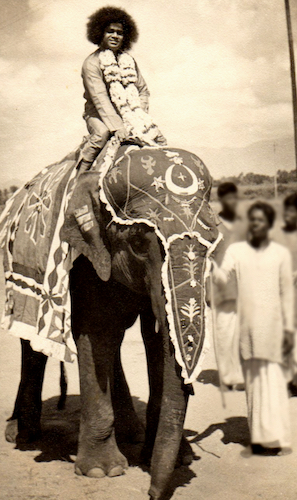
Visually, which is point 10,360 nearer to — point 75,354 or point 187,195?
point 75,354

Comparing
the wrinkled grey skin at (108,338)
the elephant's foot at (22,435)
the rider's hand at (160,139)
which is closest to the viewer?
the wrinkled grey skin at (108,338)

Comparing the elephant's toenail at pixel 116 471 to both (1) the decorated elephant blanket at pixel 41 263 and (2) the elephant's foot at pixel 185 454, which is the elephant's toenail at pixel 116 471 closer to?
(2) the elephant's foot at pixel 185 454

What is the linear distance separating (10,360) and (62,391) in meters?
1.29

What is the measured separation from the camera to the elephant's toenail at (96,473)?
3623mm

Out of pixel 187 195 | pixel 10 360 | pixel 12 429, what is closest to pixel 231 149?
pixel 187 195

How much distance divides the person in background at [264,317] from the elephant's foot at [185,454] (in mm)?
1369

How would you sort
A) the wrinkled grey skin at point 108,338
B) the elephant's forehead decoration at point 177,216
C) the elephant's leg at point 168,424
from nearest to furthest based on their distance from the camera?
1. the elephant's forehead decoration at point 177,216
2. the elephant's leg at point 168,424
3. the wrinkled grey skin at point 108,338

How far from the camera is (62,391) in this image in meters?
4.62

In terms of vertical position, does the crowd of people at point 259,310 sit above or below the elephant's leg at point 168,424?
above

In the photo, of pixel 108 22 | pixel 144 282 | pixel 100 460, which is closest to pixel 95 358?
pixel 100 460

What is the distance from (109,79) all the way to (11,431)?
6.67ft

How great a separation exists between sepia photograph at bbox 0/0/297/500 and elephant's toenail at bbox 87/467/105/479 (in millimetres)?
10

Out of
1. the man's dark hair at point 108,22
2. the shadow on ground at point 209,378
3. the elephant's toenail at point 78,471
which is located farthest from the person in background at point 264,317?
the shadow on ground at point 209,378

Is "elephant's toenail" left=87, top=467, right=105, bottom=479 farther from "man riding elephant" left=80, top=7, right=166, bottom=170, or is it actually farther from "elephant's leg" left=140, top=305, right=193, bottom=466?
"man riding elephant" left=80, top=7, right=166, bottom=170
